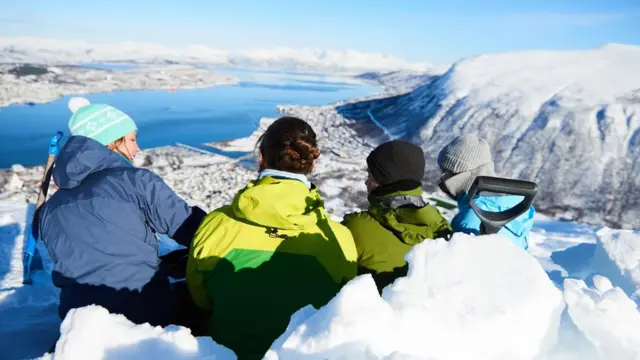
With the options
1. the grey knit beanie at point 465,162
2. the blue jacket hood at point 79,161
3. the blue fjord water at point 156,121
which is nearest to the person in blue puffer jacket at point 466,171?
the grey knit beanie at point 465,162

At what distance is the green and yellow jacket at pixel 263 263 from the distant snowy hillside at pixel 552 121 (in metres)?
22.0

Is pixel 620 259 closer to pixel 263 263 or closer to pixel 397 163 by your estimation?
pixel 397 163

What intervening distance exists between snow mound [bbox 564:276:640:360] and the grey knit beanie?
3.68ft

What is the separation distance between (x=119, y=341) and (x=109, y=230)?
880 millimetres

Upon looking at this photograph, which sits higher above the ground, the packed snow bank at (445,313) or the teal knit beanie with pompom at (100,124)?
the teal knit beanie with pompom at (100,124)

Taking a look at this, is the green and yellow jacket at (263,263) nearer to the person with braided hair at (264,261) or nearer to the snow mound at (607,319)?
the person with braided hair at (264,261)

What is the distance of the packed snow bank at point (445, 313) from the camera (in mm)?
1175

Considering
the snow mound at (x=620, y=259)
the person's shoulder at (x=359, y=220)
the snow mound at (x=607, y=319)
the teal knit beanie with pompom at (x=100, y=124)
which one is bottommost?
the snow mound at (x=620, y=259)

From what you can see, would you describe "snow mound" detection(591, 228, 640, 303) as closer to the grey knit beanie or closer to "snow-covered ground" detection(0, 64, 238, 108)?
the grey knit beanie

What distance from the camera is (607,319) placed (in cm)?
145

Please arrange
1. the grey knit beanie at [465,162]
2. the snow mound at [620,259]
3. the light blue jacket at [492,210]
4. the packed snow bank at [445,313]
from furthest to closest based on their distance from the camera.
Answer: the snow mound at [620,259] → the grey knit beanie at [465,162] → the light blue jacket at [492,210] → the packed snow bank at [445,313]

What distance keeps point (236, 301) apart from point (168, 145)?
32964 millimetres

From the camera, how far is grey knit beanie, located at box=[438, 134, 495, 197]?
104 inches

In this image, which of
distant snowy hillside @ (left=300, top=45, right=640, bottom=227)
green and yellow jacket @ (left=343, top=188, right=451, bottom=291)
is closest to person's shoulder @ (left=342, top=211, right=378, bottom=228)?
green and yellow jacket @ (left=343, top=188, right=451, bottom=291)
